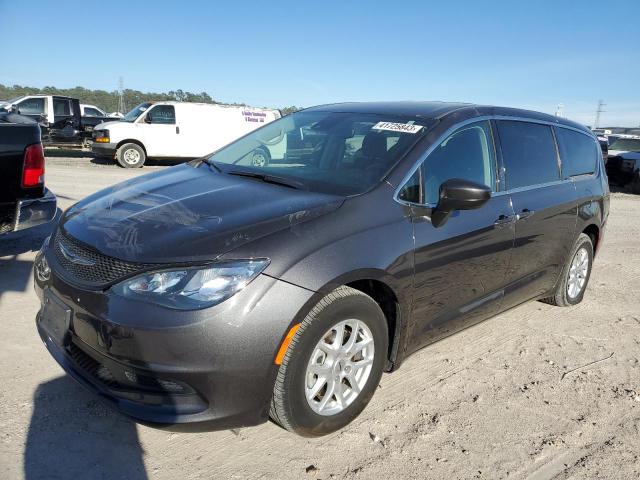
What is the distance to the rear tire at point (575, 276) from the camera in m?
4.67

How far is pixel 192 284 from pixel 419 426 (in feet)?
4.99

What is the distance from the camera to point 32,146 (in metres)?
4.45

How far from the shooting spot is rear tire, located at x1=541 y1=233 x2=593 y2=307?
4672 mm

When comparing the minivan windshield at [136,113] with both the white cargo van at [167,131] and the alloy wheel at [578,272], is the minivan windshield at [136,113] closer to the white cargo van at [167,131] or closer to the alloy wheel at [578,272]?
the white cargo van at [167,131]

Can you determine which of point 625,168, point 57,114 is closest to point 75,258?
point 625,168

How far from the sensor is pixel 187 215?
2680 millimetres

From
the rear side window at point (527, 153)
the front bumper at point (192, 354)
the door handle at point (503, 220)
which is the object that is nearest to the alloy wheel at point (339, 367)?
the front bumper at point (192, 354)

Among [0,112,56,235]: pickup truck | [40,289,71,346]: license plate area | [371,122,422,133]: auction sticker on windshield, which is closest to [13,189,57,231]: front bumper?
[0,112,56,235]: pickup truck

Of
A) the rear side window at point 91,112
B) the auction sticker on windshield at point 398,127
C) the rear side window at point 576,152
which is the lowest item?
the rear side window at point 576,152

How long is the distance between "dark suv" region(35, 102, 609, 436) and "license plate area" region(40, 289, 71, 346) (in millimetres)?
14

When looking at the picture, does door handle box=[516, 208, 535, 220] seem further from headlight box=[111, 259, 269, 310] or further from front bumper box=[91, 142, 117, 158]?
front bumper box=[91, 142, 117, 158]

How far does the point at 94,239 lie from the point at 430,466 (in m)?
2.00

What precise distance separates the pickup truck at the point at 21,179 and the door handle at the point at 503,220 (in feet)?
12.2

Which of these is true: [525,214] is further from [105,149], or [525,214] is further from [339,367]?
[105,149]
